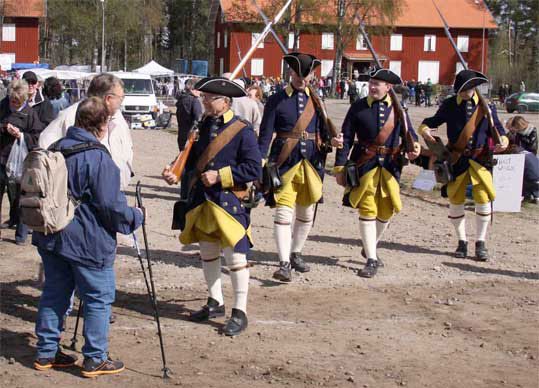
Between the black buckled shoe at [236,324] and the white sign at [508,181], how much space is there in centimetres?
670

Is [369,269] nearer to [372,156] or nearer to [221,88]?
[372,156]

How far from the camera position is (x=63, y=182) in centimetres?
547

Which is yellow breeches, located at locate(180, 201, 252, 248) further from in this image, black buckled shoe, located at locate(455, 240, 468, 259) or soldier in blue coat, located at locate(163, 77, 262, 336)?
black buckled shoe, located at locate(455, 240, 468, 259)

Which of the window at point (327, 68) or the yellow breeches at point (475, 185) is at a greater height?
the window at point (327, 68)

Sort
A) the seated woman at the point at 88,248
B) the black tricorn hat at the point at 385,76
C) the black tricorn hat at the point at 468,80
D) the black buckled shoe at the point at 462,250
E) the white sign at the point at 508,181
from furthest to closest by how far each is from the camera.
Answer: the white sign at the point at 508,181, the black buckled shoe at the point at 462,250, the black tricorn hat at the point at 468,80, the black tricorn hat at the point at 385,76, the seated woman at the point at 88,248

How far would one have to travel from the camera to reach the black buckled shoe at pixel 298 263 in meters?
9.16

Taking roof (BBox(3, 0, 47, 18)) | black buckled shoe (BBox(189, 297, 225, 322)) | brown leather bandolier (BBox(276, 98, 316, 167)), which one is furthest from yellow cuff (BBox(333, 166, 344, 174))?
roof (BBox(3, 0, 47, 18))

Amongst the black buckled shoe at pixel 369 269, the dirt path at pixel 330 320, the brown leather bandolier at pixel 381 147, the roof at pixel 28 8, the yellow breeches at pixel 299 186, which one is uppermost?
the roof at pixel 28 8

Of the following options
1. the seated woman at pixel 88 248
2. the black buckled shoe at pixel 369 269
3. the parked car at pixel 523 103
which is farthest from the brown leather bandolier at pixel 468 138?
the parked car at pixel 523 103

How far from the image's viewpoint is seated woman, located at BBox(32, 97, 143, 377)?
561 cm

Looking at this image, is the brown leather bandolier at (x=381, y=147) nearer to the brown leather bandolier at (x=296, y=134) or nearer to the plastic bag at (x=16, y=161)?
the brown leather bandolier at (x=296, y=134)

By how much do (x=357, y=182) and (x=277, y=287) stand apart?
1.46 m

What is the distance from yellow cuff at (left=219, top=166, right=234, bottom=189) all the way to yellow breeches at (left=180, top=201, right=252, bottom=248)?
7.7 inches

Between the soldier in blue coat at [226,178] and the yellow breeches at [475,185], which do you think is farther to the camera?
the yellow breeches at [475,185]
